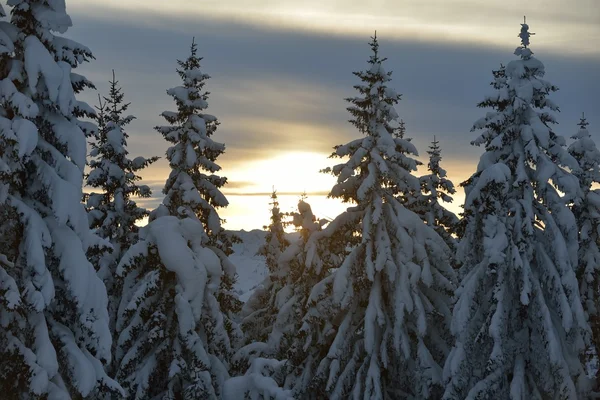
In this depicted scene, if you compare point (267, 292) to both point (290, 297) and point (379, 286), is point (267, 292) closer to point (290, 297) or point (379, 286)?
point (290, 297)

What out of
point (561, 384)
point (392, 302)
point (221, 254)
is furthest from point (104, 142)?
point (561, 384)

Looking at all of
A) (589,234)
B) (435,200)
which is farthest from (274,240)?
(589,234)

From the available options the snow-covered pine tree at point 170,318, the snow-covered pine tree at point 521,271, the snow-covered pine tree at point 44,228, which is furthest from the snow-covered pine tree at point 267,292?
the snow-covered pine tree at point 44,228

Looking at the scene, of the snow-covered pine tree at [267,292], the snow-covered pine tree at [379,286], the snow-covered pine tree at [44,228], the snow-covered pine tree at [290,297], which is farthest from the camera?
the snow-covered pine tree at [267,292]

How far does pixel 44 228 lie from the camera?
12523 millimetres

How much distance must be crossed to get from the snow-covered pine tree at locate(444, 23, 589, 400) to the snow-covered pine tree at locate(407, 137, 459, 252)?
1256 centimetres

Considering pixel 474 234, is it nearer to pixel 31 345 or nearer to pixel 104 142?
pixel 31 345

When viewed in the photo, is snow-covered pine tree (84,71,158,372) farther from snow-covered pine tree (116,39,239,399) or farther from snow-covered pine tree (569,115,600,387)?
snow-covered pine tree (569,115,600,387)

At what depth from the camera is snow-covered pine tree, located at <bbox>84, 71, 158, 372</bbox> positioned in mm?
27641

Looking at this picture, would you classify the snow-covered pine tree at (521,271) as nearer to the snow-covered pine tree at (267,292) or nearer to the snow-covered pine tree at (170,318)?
the snow-covered pine tree at (170,318)

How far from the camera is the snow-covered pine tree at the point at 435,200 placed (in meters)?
32.6

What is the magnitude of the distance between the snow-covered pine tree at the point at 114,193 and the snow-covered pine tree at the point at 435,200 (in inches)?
528

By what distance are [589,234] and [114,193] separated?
21647 millimetres

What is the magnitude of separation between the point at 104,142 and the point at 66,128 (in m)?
15.6
